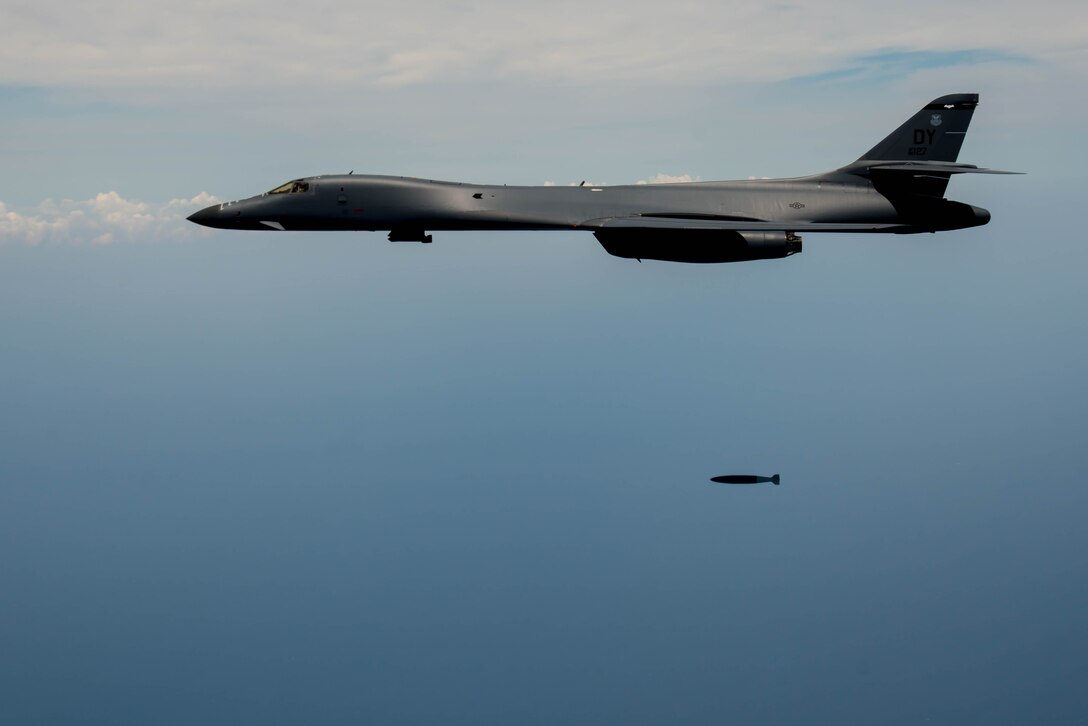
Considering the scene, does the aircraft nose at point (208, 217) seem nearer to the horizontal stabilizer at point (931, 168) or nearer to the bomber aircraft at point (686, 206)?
the bomber aircraft at point (686, 206)

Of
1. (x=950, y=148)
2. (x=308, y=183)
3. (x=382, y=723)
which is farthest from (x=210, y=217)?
(x=382, y=723)

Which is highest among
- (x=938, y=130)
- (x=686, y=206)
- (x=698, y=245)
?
(x=938, y=130)

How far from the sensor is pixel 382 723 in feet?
601

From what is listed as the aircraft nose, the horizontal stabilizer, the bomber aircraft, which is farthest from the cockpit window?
the horizontal stabilizer

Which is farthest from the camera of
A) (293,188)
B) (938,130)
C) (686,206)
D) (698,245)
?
(938,130)

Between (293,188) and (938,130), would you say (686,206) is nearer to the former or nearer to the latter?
(938,130)

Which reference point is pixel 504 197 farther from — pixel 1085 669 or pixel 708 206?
pixel 1085 669

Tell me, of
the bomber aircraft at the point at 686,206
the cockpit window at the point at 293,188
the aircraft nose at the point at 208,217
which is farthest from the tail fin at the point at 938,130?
the aircraft nose at the point at 208,217

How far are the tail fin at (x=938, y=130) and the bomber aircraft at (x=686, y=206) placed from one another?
0.04 meters

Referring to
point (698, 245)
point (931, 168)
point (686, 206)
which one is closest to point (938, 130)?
point (931, 168)

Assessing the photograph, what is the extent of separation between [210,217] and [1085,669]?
197 m

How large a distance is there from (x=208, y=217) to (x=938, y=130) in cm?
2547

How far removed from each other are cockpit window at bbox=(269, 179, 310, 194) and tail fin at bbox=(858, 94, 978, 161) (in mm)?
20670

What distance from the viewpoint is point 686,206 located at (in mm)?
33062
